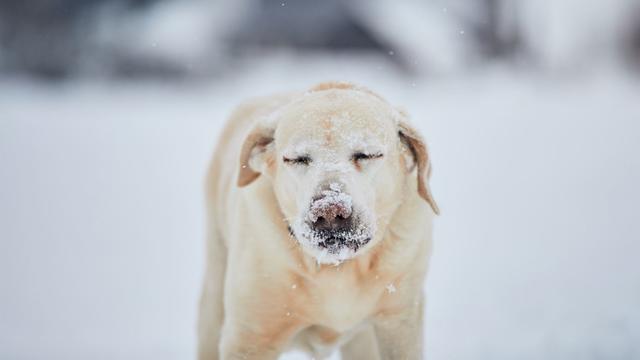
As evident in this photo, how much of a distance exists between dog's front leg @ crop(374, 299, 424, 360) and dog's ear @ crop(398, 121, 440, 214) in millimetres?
421

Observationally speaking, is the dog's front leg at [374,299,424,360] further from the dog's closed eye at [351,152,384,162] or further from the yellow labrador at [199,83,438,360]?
the dog's closed eye at [351,152,384,162]

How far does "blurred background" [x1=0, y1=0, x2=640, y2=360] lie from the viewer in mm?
5648

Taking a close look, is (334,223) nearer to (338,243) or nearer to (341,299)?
(338,243)

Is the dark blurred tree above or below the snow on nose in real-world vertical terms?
above

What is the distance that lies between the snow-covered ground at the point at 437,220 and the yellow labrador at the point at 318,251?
1.59 meters

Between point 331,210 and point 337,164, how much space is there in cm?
24

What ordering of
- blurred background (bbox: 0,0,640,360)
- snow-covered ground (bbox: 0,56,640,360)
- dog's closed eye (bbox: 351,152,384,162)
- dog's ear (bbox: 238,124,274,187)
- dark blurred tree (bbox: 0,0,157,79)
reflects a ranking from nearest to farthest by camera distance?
1. dog's closed eye (bbox: 351,152,384,162)
2. dog's ear (bbox: 238,124,274,187)
3. snow-covered ground (bbox: 0,56,640,360)
4. blurred background (bbox: 0,0,640,360)
5. dark blurred tree (bbox: 0,0,157,79)

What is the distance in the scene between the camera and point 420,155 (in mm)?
3127

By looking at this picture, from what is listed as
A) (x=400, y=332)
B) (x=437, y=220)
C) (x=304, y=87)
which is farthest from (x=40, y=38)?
(x=400, y=332)

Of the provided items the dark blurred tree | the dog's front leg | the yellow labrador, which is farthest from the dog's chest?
the dark blurred tree

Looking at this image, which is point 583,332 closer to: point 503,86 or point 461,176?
point 461,176

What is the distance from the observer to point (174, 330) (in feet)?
18.5

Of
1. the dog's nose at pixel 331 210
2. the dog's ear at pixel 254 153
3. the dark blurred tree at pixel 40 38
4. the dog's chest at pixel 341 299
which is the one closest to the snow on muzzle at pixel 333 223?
the dog's nose at pixel 331 210

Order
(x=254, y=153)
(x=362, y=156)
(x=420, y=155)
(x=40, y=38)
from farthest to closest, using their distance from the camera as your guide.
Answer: (x=40, y=38)
(x=254, y=153)
(x=420, y=155)
(x=362, y=156)
